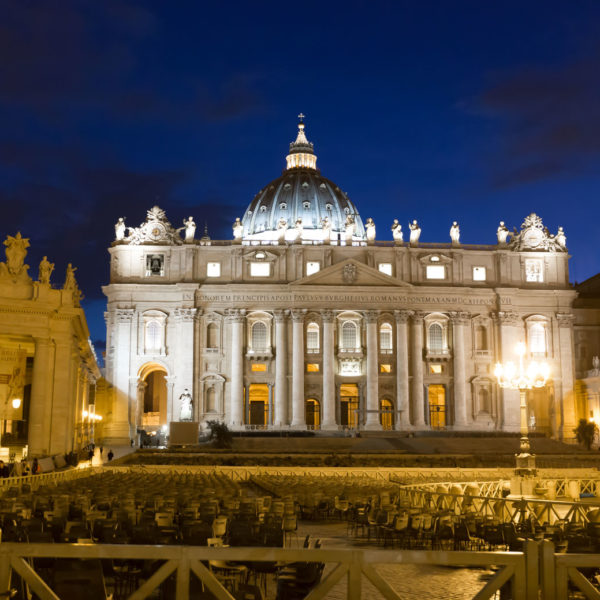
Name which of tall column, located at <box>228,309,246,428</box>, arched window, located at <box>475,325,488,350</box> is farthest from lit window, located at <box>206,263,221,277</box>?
arched window, located at <box>475,325,488,350</box>

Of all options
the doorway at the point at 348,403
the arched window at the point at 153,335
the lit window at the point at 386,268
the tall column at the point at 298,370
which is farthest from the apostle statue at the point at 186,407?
the lit window at the point at 386,268

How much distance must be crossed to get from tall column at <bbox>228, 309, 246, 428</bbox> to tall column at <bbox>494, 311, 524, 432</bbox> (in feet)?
87.9

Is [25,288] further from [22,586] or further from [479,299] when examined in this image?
[479,299]

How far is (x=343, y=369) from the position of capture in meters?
86.5

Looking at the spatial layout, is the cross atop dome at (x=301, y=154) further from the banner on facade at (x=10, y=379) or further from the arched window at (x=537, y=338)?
the banner on facade at (x=10, y=379)

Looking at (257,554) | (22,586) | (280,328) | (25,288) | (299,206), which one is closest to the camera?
(257,554)

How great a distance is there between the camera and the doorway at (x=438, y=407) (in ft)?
291

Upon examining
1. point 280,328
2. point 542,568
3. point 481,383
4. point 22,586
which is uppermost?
point 280,328

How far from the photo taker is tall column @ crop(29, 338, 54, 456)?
125 ft

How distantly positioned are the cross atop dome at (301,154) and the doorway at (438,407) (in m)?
53.7

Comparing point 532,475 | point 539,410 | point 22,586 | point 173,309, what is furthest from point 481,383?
point 22,586

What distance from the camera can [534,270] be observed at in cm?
9138

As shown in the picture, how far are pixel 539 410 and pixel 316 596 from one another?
283 ft

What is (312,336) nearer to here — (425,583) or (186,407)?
(186,407)
